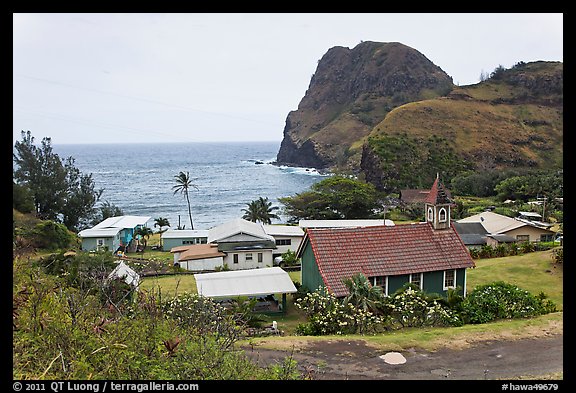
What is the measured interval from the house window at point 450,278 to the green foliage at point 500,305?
2722 mm

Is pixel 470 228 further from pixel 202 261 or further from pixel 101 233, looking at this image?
pixel 101 233

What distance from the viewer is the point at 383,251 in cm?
1558

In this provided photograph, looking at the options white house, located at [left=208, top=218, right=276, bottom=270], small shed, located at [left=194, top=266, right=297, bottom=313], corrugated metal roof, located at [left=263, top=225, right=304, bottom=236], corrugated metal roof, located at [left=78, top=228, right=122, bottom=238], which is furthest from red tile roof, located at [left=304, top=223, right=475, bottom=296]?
corrugated metal roof, located at [left=78, top=228, right=122, bottom=238]

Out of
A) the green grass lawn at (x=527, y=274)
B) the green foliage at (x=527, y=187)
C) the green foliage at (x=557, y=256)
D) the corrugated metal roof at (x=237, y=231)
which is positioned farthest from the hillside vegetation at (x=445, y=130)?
the corrugated metal roof at (x=237, y=231)

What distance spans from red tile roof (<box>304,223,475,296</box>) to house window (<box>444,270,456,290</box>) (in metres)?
0.25

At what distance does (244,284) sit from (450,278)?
6837 millimetres

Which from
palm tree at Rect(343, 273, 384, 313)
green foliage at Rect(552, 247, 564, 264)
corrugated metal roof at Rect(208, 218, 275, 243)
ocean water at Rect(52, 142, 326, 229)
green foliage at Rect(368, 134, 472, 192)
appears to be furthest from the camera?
green foliage at Rect(368, 134, 472, 192)

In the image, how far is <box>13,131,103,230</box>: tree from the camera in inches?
1406

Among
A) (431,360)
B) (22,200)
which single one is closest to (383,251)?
(431,360)

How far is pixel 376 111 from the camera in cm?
11975

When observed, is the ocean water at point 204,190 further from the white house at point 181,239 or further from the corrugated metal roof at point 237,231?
the corrugated metal roof at point 237,231

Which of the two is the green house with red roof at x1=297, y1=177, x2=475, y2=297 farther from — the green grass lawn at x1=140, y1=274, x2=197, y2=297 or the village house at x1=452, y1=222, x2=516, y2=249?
the village house at x1=452, y1=222, x2=516, y2=249

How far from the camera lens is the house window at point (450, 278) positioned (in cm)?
1580
